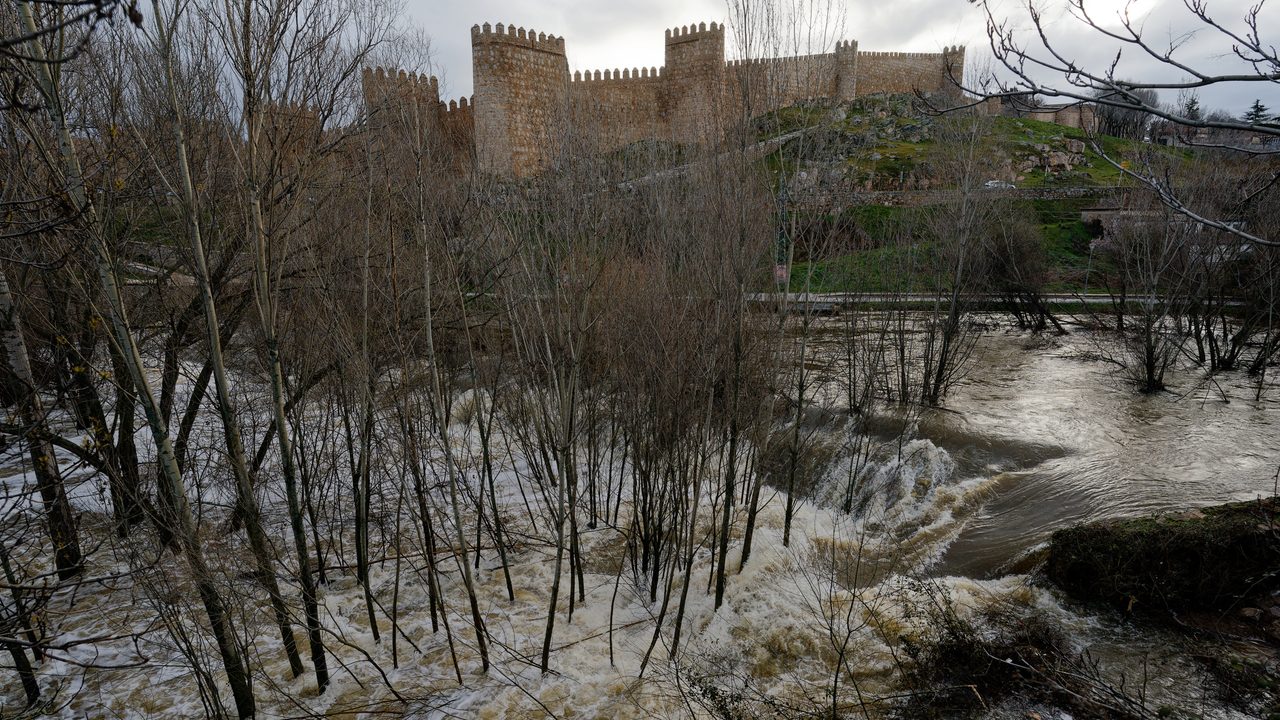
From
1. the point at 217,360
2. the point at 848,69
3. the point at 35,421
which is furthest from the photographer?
the point at 848,69

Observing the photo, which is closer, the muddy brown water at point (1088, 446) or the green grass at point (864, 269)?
the muddy brown water at point (1088, 446)

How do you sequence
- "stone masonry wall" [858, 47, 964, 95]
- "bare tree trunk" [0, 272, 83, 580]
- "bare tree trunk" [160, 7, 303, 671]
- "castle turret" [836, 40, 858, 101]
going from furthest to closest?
1. "stone masonry wall" [858, 47, 964, 95]
2. "castle turret" [836, 40, 858, 101]
3. "bare tree trunk" [0, 272, 83, 580]
4. "bare tree trunk" [160, 7, 303, 671]

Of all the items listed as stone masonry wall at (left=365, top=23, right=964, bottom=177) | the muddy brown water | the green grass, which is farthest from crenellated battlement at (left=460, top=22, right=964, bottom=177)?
the muddy brown water

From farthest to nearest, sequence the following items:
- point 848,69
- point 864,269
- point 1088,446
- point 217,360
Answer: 1. point 848,69
2. point 864,269
3. point 1088,446
4. point 217,360

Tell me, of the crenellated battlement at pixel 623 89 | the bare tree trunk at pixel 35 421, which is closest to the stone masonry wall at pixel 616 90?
the crenellated battlement at pixel 623 89

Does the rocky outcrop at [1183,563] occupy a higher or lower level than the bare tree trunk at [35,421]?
lower

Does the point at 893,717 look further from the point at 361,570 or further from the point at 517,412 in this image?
the point at 517,412

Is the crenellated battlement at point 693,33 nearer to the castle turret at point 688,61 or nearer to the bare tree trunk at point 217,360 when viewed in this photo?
the castle turret at point 688,61

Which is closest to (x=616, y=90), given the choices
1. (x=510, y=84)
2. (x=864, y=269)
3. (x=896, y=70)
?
(x=510, y=84)

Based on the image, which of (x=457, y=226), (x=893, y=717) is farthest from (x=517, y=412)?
(x=893, y=717)

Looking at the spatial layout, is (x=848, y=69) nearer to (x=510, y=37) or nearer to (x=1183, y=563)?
(x=510, y=37)

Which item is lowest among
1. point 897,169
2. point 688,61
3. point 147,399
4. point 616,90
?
point 147,399

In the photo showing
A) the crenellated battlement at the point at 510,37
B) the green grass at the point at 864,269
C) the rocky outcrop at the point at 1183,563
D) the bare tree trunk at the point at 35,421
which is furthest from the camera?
the crenellated battlement at the point at 510,37

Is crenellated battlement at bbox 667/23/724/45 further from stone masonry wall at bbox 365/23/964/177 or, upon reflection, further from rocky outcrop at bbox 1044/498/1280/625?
rocky outcrop at bbox 1044/498/1280/625
